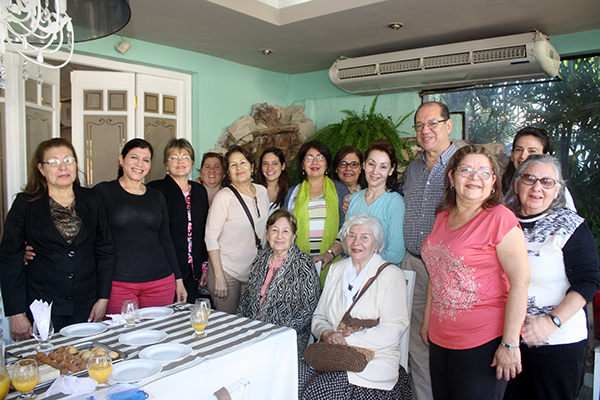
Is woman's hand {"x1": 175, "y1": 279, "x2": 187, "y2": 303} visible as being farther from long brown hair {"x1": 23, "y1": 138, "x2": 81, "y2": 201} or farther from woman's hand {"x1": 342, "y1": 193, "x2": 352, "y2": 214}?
woman's hand {"x1": 342, "y1": 193, "x2": 352, "y2": 214}

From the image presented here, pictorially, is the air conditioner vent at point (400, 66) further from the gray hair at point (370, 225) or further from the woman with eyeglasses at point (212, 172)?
the gray hair at point (370, 225)

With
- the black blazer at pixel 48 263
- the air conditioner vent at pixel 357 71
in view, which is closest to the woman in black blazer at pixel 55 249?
the black blazer at pixel 48 263

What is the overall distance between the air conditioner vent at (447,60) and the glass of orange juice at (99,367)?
13.2ft

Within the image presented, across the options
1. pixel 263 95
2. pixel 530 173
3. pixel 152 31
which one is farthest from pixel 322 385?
pixel 263 95

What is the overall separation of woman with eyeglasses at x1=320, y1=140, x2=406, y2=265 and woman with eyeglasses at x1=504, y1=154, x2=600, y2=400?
87 centimetres

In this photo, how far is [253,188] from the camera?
10.5 feet

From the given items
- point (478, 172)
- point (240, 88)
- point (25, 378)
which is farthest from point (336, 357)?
point (240, 88)

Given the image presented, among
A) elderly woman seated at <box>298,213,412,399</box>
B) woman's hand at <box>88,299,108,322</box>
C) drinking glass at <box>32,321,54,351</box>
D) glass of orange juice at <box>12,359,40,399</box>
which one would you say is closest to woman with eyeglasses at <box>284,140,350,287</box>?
elderly woman seated at <box>298,213,412,399</box>

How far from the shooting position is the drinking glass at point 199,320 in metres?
1.86

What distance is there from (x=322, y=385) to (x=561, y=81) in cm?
395

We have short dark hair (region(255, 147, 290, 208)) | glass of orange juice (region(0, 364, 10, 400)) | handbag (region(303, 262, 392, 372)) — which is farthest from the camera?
short dark hair (region(255, 147, 290, 208))

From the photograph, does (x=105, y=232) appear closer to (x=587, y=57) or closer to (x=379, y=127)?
(x=379, y=127)

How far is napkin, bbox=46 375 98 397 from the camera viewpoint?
1.40 m

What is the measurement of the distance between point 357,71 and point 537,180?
336cm
